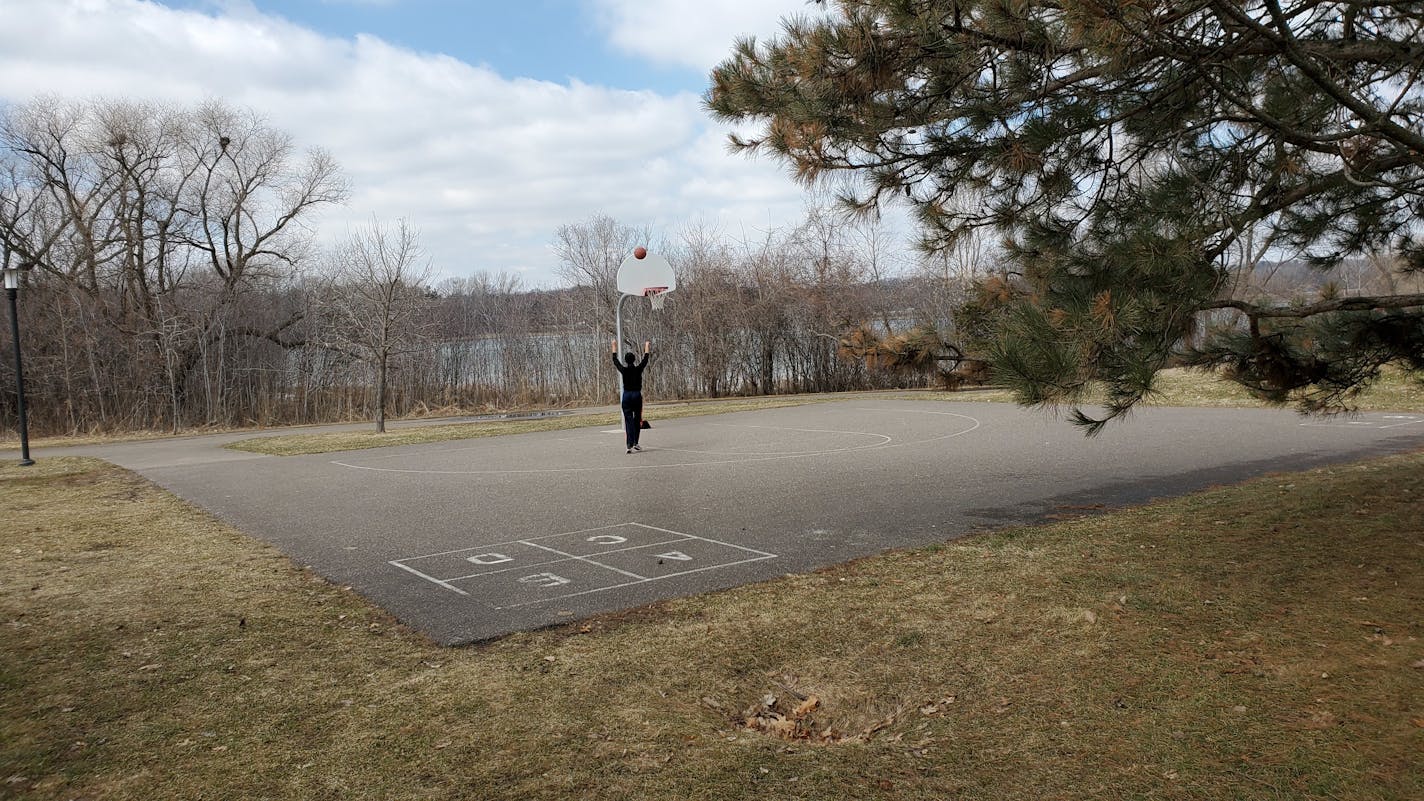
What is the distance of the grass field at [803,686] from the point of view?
3.28 m

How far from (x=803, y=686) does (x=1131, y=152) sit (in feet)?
13.5

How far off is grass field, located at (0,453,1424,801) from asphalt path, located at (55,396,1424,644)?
0.59 m

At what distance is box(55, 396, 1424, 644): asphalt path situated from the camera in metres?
Answer: 6.26

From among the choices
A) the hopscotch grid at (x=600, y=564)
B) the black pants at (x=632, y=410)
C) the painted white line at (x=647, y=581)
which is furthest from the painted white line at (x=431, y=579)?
the black pants at (x=632, y=410)

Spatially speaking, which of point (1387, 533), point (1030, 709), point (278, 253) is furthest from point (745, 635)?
point (278, 253)

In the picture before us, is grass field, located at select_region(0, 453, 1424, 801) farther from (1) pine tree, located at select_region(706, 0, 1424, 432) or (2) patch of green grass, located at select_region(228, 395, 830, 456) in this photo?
(2) patch of green grass, located at select_region(228, 395, 830, 456)

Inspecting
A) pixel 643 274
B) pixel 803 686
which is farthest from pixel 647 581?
pixel 643 274

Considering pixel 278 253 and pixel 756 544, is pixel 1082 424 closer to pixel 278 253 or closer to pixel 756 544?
pixel 756 544

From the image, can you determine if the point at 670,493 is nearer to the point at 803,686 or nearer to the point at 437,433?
the point at 803,686

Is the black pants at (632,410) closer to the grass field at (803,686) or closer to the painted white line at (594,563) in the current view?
the painted white line at (594,563)

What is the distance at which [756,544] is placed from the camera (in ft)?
23.2

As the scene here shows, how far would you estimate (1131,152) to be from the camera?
5.89m

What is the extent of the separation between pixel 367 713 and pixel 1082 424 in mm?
4186

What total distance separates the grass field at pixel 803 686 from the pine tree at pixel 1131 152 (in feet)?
4.16
